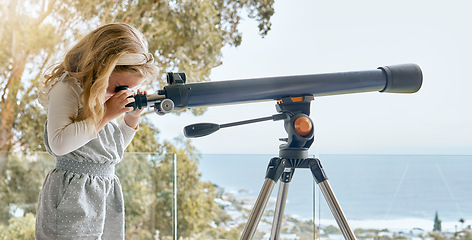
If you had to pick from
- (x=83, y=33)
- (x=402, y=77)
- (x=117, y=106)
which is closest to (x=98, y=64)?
(x=117, y=106)

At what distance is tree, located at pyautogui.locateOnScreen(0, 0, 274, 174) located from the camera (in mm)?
4562

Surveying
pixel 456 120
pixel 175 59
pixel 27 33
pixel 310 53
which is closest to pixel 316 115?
pixel 310 53

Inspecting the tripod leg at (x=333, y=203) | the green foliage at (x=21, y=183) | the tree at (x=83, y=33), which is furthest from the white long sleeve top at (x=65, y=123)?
the tree at (x=83, y=33)

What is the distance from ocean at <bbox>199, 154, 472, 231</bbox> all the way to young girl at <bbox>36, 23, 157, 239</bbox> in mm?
1217

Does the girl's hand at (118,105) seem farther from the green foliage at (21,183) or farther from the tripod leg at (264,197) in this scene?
the green foliage at (21,183)

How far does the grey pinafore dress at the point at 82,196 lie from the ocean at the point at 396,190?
1.19 meters

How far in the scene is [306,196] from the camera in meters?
2.56

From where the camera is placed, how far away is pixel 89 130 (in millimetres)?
1247

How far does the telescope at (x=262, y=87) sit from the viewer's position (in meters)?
1.22

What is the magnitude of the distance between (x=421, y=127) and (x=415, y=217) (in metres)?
3.74

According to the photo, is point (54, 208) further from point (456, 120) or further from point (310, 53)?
point (456, 120)

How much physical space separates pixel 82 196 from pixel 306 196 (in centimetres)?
146

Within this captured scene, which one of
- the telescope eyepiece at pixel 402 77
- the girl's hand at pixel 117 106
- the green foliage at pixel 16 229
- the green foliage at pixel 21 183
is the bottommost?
the girl's hand at pixel 117 106

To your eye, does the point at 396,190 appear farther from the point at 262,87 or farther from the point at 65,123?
the point at 65,123
